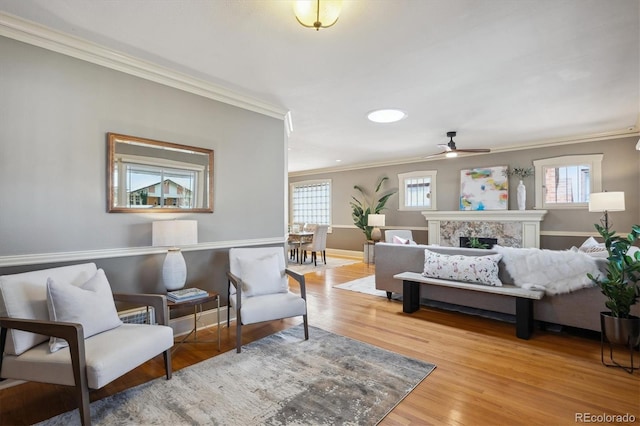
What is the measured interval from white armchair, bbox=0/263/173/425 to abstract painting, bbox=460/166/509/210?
20.6ft

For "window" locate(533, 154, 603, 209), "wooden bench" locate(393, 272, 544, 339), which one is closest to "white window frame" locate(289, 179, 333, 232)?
"window" locate(533, 154, 603, 209)

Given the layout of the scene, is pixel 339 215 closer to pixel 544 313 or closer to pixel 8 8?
pixel 544 313

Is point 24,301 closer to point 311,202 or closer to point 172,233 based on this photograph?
point 172,233

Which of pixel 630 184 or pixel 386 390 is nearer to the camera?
pixel 386 390

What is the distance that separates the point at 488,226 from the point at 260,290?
5.18 m

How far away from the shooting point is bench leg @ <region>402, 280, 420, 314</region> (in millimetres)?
3770

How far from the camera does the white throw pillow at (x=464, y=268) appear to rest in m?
3.38

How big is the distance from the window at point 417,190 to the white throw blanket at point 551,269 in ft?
13.1

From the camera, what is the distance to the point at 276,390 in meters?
2.13

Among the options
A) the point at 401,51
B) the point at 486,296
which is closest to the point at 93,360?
the point at 401,51

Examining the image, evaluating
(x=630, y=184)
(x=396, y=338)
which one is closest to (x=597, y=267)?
(x=396, y=338)

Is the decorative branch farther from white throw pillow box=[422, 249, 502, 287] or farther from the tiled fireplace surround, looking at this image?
white throw pillow box=[422, 249, 502, 287]

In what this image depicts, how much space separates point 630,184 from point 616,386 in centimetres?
453

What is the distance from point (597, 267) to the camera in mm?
2896
